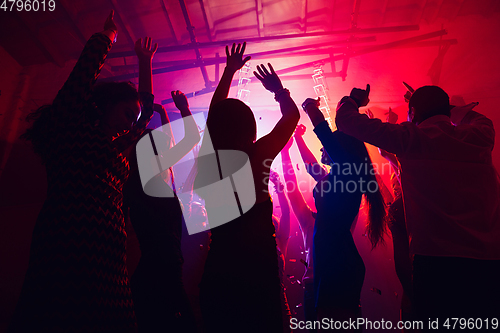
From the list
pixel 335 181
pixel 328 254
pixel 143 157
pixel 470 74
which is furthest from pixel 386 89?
pixel 143 157

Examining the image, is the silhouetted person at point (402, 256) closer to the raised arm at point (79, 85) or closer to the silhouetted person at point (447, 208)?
the silhouetted person at point (447, 208)

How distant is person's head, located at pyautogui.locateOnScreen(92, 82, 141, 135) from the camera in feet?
4.14

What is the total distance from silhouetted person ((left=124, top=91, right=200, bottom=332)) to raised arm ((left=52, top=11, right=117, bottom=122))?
81 centimetres

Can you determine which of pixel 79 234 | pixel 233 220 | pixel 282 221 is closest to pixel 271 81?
pixel 233 220

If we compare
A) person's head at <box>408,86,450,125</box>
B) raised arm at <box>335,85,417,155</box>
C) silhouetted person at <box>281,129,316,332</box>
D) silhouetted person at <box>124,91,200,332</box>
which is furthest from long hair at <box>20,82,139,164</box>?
silhouetted person at <box>281,129,316,332</box>

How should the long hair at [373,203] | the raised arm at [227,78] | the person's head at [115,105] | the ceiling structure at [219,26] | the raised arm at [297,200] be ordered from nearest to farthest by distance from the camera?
the person's head at [115,105], the raised arm at [227,78], the long hair at [373,203], the raised arm at [297,200], the ceiling structure at [219,26]

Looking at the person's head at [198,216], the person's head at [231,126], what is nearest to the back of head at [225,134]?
the person's head at [231,126]

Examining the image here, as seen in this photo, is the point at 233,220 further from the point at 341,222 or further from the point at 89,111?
the point at 341,222

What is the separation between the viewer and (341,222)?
74.4 inches

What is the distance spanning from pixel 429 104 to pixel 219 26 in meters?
4.38

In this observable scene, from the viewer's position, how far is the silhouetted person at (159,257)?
1425 millimetres

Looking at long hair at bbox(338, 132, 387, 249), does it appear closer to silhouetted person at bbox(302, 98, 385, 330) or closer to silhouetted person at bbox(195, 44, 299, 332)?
silhouetted person at bbox(302, 98, 385, 330)

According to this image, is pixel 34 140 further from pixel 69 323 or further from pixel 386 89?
pixel 386 89

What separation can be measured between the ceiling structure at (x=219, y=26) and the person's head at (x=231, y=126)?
308 centimetres
